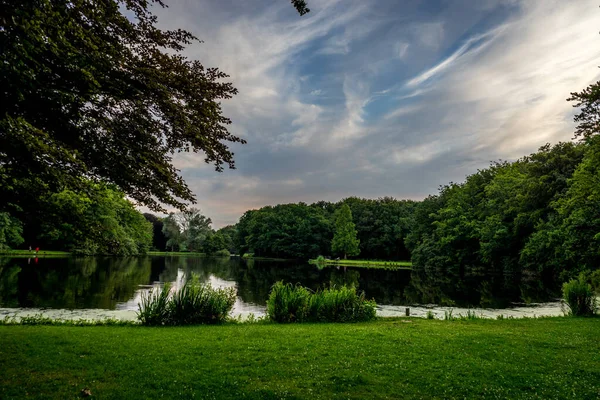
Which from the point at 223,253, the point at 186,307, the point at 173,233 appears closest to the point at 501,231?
the point at 186,307

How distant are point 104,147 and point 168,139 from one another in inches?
56.3

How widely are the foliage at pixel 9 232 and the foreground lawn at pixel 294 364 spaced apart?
50.3 m

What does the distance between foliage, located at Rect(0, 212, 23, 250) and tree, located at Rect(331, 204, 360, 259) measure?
58.3 meters

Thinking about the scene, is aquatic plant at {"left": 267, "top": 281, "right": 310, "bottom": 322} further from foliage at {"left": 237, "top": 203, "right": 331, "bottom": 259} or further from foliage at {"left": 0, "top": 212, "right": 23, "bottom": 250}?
foliage at {"left": 237, "top": 203, "right": 331, "bottom": 259}

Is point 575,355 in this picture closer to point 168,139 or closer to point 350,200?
point 168,139

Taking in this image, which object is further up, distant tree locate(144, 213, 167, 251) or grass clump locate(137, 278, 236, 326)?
distant tree locate(144, 213, 167, 251)

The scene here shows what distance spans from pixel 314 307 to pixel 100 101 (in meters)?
10.1

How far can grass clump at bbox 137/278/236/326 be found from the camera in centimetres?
1228

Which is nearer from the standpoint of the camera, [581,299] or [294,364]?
[294,364]

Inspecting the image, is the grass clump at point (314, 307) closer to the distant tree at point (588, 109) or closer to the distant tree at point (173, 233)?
the distant tree at point (588, 109)

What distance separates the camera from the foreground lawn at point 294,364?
6012 millimetres

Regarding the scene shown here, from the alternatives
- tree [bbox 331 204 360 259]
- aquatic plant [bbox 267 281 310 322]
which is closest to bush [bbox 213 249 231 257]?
tree [bbox 331 204 360 259]

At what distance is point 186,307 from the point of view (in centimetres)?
1255

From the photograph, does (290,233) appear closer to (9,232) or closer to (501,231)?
(501,231)
